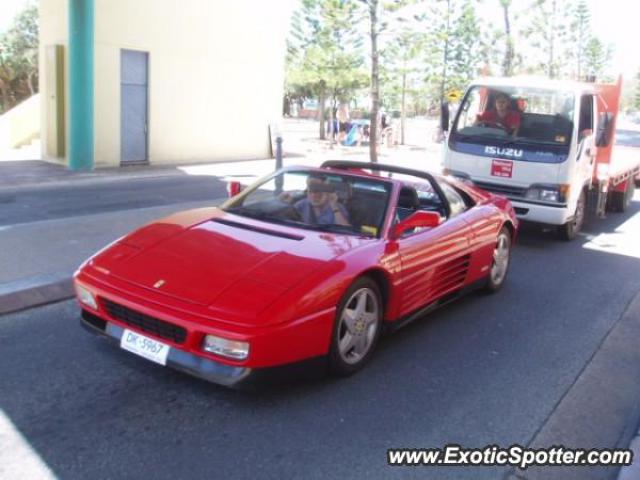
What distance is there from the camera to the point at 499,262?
22.1ft

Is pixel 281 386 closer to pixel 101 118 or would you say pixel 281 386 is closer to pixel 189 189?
pixel 189 189

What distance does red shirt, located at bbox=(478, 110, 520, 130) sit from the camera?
371 inches

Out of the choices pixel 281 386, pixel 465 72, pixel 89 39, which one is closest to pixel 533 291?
pixel 281 386

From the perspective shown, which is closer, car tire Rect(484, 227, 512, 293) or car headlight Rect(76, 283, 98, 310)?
car headlight Rect(76, 283, 98, 310)

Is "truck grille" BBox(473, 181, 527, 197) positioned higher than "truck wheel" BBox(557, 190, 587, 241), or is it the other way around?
"truck grille" BBox(473, 181, 527, 197)

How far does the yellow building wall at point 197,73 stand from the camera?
53.3 feet

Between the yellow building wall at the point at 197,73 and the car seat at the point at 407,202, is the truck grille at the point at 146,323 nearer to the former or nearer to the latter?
the car seat at the point at 407,202

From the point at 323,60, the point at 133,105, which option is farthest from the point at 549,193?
the point at 323,60

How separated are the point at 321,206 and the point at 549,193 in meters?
5.07

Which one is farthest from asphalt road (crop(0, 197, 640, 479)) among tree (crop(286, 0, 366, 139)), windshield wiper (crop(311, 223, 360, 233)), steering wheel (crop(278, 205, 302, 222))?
tree (crop(286, 0, 366, 139))

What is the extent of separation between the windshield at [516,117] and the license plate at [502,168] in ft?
0.91

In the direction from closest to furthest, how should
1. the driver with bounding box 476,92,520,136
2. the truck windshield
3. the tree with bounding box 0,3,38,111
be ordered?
the truck windshield < the driver with bounding box 476,92,520,136 < the tree with bounding box 0,3,38,111

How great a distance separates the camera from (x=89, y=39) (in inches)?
587

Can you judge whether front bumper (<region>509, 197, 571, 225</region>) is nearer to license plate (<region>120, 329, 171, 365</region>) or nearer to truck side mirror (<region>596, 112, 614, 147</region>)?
truck side mirror (<region>596, 112, 614, 147</region>)
